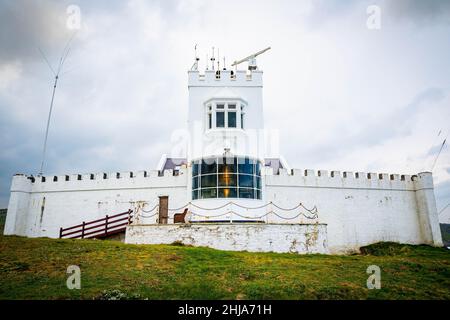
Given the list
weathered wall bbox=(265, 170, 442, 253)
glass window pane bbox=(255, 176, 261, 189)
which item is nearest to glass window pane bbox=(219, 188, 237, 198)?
glass window pane bbox=(255, 176, 261, 189)

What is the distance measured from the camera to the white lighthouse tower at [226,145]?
18859 mm

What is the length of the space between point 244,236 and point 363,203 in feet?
37.8

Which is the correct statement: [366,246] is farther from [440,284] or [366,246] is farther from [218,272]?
[218,272]

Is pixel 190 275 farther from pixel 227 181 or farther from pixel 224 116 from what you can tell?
pixel 224 116

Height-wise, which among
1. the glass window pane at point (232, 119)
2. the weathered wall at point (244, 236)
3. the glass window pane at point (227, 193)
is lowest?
the weathered wall at point (244, 236)

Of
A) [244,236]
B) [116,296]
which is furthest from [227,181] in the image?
[116,296]

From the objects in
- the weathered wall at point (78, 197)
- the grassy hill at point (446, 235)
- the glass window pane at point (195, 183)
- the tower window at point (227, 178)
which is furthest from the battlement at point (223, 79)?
the grassy hill at point (446, 235)

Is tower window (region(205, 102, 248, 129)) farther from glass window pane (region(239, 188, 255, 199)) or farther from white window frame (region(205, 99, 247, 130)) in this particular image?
glass window pane (region(239, 188, 255, 199))

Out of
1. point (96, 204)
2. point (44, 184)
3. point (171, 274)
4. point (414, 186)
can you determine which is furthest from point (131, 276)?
point (414, 186)

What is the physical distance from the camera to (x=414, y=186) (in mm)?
25281

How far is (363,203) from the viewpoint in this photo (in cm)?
2358

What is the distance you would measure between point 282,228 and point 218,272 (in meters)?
6.11

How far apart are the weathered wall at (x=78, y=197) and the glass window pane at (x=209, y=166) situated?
291cm

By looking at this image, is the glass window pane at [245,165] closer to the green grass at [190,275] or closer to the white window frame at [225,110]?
the white window frame at [225,110]
